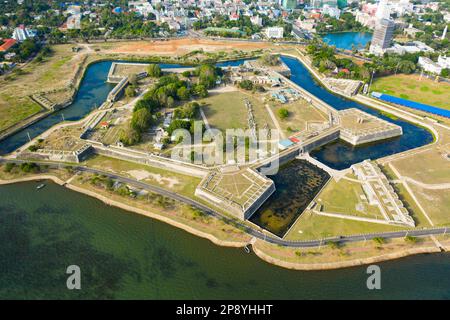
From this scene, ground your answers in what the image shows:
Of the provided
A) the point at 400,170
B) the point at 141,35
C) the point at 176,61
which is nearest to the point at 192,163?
the point at 400,170

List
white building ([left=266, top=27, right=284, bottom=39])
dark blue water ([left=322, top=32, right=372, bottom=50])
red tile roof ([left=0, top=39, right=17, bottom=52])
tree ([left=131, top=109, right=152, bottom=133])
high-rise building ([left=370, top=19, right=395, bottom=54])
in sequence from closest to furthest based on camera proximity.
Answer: tree ([left=131, top=109, right=152, bottom=133]), red tile roof ([left=0, top=39, right=17, bottom=52]), high-rise building ([left=370, top=19, right=395, bottom=54]), white building ([left=266, top=27, right=284, bottom=39]), dark blue water ([left=322, top=32, right=372, bottom=50])

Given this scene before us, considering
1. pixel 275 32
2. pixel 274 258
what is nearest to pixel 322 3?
pixel 275 32

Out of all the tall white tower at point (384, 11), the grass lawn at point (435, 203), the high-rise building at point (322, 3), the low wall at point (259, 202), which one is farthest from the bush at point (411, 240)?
the high-rise building at point (322, 3)

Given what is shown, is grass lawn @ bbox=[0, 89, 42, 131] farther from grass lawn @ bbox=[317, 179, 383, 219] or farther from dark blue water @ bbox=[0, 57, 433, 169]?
grass lawn @ bbox=[317, 179, 383, 219]

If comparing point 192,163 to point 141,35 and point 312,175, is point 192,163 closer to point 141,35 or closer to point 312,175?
point 312,175

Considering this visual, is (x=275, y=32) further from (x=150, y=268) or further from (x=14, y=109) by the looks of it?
(x=150, y=268)

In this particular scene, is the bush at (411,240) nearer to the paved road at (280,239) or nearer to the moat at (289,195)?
the paved road at (280,239)

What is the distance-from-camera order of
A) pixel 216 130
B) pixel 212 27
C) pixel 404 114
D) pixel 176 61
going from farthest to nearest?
pixel 212 27 → pixel 176 61 → pixel 404 114 → pixel 216 130

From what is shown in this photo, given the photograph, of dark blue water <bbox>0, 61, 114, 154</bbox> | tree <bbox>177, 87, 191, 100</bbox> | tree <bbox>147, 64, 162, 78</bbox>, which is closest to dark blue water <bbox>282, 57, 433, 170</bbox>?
tree <bbox>177, 87, 191, 100</bbox>
